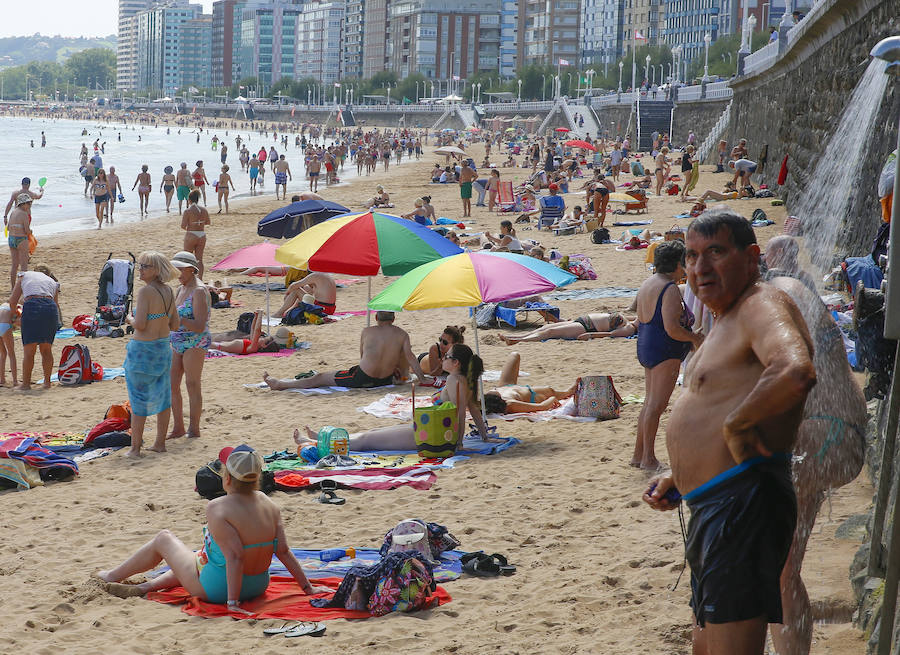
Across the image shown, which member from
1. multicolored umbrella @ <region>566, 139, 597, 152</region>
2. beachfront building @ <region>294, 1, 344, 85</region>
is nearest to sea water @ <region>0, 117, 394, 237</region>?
multicolored umbrella @ <region>566, 139, 597, 152</region>

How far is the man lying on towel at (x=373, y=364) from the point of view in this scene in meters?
9.02

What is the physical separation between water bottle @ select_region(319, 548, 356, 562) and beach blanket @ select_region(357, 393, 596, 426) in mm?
2763

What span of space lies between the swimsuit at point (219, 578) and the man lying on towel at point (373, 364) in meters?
4.22

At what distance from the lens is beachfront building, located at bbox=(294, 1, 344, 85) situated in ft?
573

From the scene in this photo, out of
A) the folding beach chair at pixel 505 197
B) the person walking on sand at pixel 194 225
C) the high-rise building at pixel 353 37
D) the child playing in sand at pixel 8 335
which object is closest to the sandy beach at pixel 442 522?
the child playing in sand at pixel 8 335

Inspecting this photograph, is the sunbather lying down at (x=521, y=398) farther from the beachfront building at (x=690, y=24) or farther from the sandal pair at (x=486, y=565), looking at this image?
the beachfront building at (x=690, y=24)

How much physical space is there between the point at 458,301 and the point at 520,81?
101 meters

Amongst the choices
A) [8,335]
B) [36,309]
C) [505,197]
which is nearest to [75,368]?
[8,335]

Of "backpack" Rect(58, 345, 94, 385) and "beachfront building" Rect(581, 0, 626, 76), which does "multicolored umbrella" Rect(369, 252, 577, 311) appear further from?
"beachfront building" Rect(581, 0, 626, 76)

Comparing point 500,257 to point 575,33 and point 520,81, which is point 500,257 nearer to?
point 520,81

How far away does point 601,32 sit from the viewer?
12788cm

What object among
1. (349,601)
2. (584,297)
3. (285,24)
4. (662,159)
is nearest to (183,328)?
(349,601)

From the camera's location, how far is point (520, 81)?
10488cm

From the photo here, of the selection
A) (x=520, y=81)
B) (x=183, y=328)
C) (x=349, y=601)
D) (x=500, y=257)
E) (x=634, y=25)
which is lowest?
(x=349, y=601)
